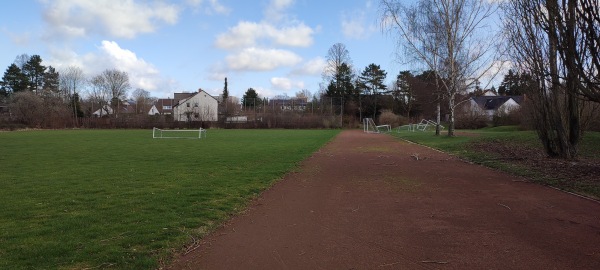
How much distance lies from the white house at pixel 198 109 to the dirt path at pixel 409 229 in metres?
63.9

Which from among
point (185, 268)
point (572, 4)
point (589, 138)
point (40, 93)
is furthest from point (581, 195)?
point (40, 93)

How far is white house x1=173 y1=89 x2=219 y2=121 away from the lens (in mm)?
72812

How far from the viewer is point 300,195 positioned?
8359 millimetres

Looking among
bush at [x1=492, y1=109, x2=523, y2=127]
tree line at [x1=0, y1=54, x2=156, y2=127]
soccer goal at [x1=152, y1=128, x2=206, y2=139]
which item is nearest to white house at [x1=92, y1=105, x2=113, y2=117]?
tree line at [x1=0, y1=54, x2=156, y2=127]

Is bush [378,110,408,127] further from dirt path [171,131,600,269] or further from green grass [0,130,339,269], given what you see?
dirt path [171,131,600,269]

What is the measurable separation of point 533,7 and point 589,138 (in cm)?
1136

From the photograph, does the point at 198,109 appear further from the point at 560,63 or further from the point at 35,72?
the point at 560,63

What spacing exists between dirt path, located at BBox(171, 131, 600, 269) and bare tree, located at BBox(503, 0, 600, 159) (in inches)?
114

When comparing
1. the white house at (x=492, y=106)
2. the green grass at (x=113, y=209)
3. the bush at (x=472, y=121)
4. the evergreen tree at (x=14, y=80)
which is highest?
the evergreen tree at (x=14, y=80)

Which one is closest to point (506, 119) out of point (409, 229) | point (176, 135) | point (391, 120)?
point (391, 120)

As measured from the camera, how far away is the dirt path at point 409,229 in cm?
437

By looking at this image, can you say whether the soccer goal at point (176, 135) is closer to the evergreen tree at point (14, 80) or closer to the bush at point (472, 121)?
the bush at point (472, 121)

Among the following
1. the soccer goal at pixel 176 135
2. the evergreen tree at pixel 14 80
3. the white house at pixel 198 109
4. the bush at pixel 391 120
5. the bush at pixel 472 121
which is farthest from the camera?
the evergreen tree at pixel 14 80

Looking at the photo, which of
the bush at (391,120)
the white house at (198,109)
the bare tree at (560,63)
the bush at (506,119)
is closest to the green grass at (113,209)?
the bare tree at (560,63)
